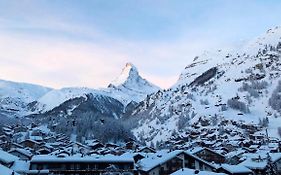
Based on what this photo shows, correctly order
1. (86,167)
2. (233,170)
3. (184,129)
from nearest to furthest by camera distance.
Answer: (233,170) < (86,167) < (184,129)

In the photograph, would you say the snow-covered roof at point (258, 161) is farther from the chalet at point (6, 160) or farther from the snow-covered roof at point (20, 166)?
the chalet at point (6, 160)

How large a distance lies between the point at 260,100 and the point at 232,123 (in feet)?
129

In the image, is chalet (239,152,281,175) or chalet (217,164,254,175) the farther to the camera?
chalet (239,152,281,175)

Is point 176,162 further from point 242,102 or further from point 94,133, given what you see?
point 242,102

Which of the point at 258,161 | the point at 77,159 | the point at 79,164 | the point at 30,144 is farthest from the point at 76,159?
the point at 30,144

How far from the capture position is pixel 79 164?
55812 millimetres

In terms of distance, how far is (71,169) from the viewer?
55.2 m

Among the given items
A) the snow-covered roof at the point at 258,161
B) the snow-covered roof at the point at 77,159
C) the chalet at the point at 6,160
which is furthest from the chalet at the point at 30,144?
the snow-covered roof at the point at 258,161

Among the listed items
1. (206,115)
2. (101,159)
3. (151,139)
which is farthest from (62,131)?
(101,159)

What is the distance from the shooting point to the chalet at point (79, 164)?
54.5 m

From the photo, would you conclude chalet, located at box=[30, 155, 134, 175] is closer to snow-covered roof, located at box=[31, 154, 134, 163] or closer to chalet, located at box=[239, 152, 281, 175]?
snow-covered roof, located at box=[31, 154, 134, 163]

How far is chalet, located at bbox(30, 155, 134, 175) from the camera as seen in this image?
54.5 m

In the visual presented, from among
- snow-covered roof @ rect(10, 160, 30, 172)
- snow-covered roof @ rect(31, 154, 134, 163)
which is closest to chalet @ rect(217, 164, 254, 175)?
snow-covered roof @ rect(31, 154, 134, 163)

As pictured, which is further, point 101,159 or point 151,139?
point 151,139
